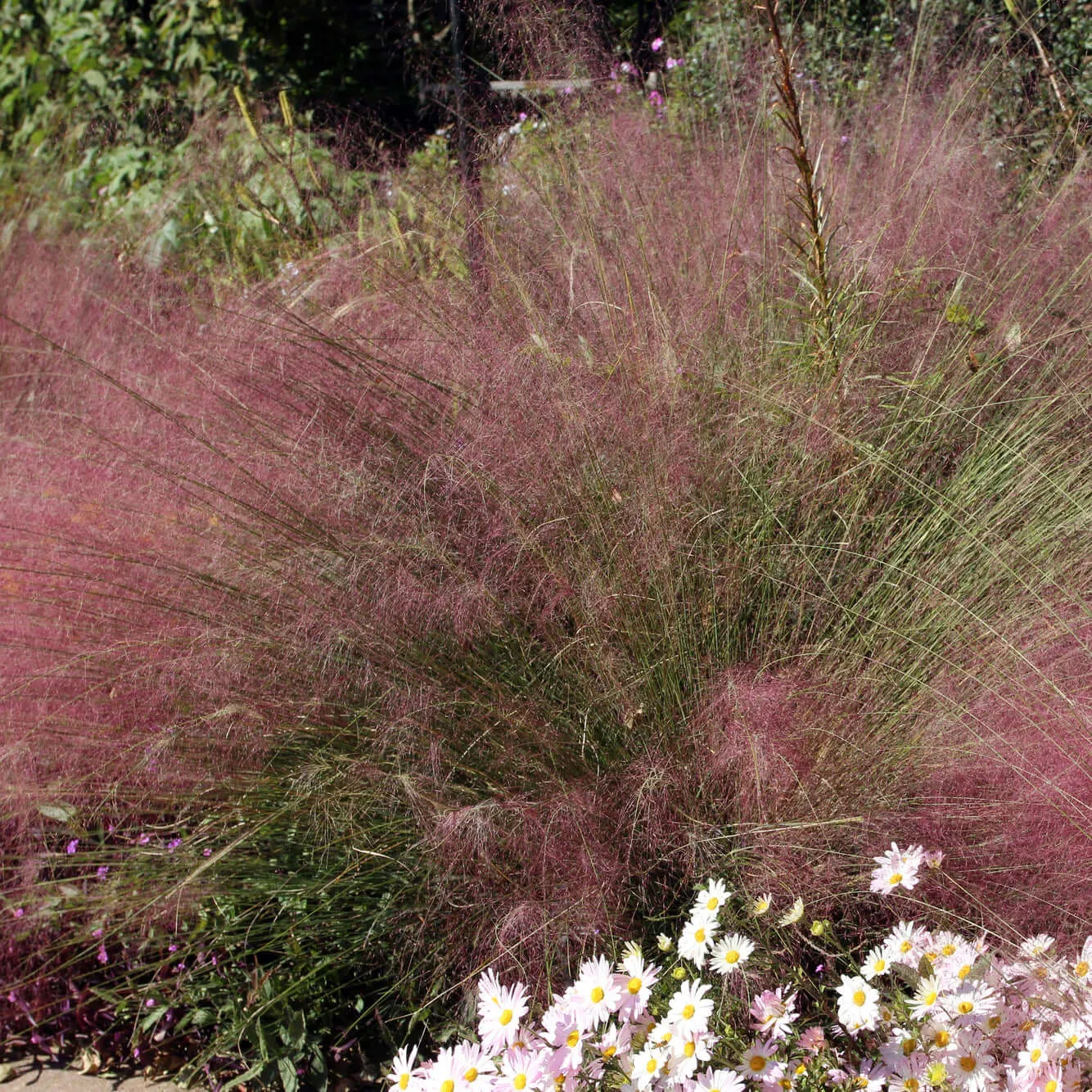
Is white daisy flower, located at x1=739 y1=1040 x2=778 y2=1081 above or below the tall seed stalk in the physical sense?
below

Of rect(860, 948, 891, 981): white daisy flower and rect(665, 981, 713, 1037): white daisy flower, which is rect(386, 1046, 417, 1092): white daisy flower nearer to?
rect(665, 981, 713, 1037): white daisy flower

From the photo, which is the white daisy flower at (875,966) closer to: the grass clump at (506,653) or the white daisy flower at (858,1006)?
the white daisy flower at (858,1006)

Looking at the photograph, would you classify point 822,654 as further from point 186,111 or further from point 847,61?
point 186,111

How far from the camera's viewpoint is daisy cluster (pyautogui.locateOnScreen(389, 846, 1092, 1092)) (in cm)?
162

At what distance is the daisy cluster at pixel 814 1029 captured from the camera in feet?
5.32

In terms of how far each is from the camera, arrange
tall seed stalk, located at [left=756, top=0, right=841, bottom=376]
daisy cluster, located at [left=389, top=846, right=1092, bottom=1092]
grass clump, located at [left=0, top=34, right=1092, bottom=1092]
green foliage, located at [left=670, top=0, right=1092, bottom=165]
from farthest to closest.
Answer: green foliage, located at [left=670, top=0, right=1092, bottom=165] → tall seed stalk, located at [left=756, top=0, right=841, bottom=376] → grass clump, located at [left=0, top=34, right=1092, bottom=1092] → daisy cluster, located at [left=389, top=846, right=1092, bottom=1092]

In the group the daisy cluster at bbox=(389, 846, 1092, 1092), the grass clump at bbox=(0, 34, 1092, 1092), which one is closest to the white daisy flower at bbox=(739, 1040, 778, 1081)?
the daisy cluster at bbox=(389, 846, 1092, 1092)

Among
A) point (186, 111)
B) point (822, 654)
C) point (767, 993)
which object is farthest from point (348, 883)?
point (186, 111)

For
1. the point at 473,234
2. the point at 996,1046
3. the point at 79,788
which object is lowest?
the point at 996,1046

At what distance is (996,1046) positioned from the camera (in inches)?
66.9

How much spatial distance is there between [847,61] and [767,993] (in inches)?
164

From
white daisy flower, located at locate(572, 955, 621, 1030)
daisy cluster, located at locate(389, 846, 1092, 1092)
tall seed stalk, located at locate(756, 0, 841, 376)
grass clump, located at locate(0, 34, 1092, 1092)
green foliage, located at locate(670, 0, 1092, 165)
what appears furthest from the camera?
green foliage, located at locate(670, 0, 1092, 165)

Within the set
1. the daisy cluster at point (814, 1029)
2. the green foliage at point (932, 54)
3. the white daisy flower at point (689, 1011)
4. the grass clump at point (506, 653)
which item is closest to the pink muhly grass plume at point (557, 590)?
the grass clump at point (506, 653)

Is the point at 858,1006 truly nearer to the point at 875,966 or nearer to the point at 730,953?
the point at 875,966
